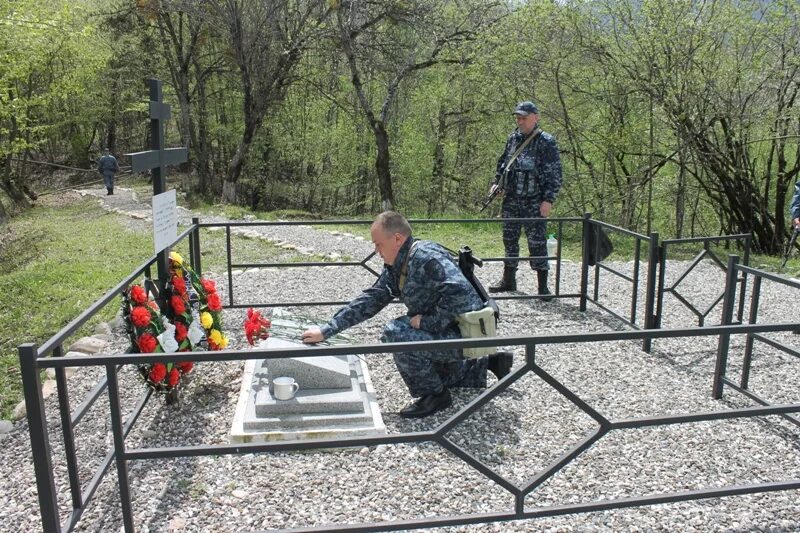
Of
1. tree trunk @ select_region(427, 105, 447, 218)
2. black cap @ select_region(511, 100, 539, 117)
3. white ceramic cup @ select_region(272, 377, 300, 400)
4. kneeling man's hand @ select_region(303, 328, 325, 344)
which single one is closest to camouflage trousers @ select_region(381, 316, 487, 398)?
kneeling man's hand @ select_region(303, 328, 325, 344)

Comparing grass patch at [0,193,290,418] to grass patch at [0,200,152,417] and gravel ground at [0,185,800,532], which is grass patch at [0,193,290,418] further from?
gravel ground at [0,185,800,532]

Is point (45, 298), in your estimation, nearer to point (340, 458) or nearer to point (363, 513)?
point (340, 458)

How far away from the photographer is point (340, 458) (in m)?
3.54

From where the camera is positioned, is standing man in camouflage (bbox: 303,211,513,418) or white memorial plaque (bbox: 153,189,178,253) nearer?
standing man in camouflage (bbox: 303,211,513,418)

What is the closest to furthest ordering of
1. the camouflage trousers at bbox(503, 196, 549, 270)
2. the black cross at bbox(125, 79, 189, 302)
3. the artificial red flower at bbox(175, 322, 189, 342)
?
the artificial red flower at bbox(175, 322, 189, 342) → the black cross at bbox(125, 79, 189, 302) → the camouflage trousers at bbox(503, 196, 549, 270)

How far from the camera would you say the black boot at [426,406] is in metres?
4.02

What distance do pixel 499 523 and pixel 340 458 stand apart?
0.96 metres

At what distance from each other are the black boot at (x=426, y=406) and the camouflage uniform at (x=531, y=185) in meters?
3.04

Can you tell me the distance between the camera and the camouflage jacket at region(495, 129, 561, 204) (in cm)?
661

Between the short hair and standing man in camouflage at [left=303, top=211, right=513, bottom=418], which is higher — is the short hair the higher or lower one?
the higher one

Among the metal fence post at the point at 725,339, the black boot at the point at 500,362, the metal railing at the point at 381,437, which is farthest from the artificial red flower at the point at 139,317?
the metal fence post at the point at 725,339

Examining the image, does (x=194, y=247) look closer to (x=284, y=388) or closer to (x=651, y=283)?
(x=284, y=388)

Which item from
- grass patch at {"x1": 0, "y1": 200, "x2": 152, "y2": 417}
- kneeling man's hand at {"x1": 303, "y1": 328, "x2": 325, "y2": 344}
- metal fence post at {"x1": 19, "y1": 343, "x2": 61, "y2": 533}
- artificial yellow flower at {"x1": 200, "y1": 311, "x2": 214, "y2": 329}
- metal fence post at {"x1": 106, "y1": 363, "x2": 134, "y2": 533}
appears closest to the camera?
metal fence post at {"x1": 19, "y1": 343, "x2": 61, "y2": 533}

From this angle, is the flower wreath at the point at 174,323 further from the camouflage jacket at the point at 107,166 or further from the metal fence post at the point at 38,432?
the camouflage jacket at the point at 107,166
